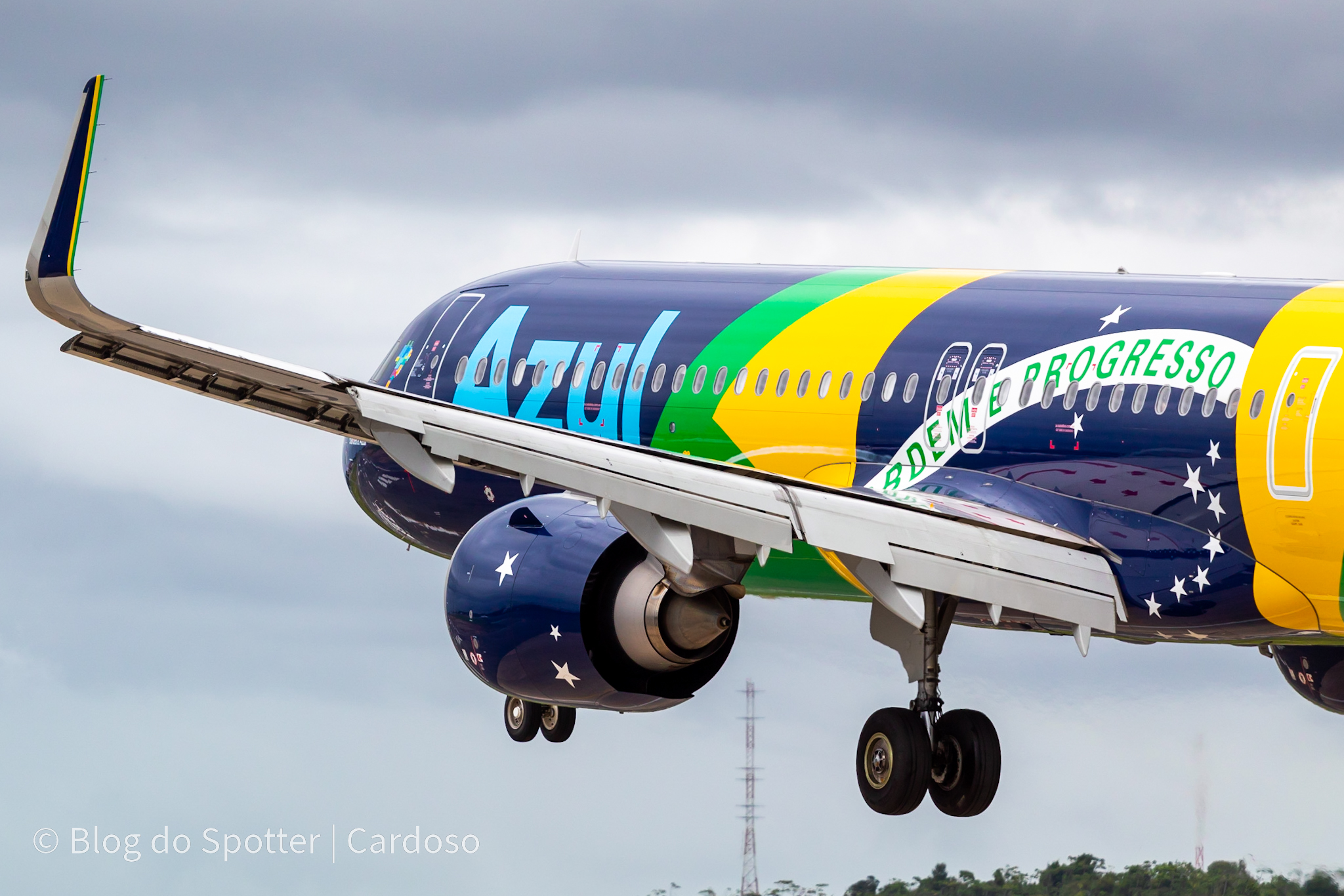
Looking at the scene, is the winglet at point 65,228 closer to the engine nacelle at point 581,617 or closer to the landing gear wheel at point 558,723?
A: the engine nacelle at point 581,617

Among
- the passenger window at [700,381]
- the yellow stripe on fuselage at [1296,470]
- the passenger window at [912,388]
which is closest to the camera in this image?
the yellow stripe on fuselage at [1296,470]

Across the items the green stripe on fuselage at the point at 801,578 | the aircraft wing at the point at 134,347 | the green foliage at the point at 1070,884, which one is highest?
the aircraft wing at the point at 134,347

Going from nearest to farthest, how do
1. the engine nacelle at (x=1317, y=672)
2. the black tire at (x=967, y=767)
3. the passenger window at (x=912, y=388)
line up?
the black tire at (x=967, y=767) < the passenger window at (x=912, y=388) < the engine nacelle at (x=1317, y=672)

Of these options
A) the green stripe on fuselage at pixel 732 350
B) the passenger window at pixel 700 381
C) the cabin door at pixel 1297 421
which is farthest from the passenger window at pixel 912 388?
the cabin door at pixel 1297 421

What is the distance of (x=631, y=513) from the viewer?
49.4 feet

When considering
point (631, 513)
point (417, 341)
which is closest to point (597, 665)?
point (631, 513)

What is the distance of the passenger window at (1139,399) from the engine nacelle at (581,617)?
421 cm

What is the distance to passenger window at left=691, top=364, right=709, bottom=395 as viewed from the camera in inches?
882

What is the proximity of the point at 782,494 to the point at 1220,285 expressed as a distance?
21.2 ft

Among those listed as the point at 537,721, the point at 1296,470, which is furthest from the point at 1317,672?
the point at 537,721

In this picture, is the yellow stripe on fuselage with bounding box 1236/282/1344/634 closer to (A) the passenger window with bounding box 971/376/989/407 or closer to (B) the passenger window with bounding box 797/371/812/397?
(A) the passenger window with bounding box 971/376/989/407

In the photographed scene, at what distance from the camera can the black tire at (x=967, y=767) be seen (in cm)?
1945

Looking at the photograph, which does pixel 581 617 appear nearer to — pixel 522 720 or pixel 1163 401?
pixel 1163 401

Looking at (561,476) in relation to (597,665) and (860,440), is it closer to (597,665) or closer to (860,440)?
(597,665)
